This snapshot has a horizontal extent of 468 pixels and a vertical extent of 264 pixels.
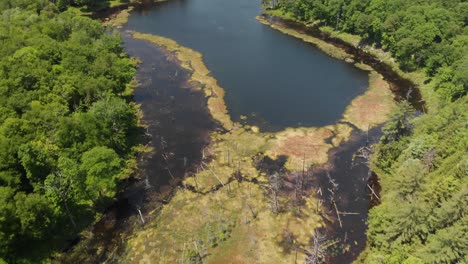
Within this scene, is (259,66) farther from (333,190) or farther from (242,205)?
(242,205)

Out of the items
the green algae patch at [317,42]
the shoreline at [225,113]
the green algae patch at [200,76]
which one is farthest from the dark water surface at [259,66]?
the green algae patch at [317,42]

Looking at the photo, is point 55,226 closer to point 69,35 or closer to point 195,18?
point 69,35

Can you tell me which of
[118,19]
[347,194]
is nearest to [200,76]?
[347,194]

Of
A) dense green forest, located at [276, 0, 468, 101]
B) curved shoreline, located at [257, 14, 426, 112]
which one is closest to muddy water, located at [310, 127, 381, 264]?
curved shoreline, located at [257, 14, 426, 112]

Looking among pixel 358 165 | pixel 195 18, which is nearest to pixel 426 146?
pixel 358 165

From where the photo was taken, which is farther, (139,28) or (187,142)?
(139,28)

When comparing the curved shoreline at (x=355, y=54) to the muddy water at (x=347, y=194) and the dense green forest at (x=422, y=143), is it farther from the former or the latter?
the muddy water at (x=347, y=194)
